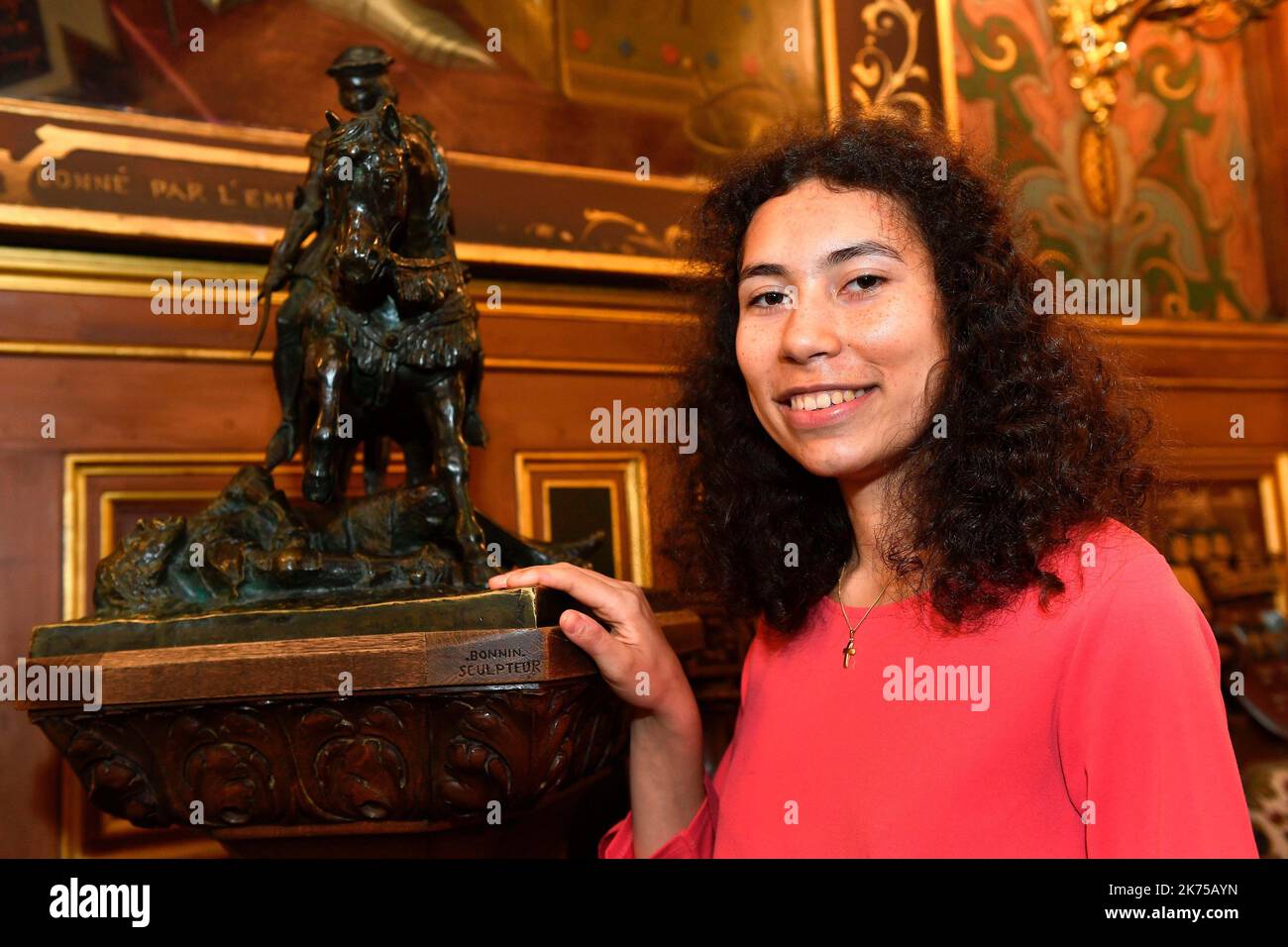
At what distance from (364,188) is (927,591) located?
2.47 ft

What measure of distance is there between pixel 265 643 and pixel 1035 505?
777 mm

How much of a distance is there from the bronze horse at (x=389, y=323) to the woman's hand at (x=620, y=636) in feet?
0.48

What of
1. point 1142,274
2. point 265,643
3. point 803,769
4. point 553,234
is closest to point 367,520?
point 265,643

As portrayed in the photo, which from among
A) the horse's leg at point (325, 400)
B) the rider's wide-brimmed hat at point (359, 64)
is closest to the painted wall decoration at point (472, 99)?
the rider's wide-brimmed hat at point (359, 64)

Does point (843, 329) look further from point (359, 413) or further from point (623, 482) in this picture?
point (623, 482)

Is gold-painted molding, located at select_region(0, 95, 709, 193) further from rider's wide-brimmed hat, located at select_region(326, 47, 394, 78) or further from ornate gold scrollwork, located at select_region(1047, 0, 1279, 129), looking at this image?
ornate gold scrollwork, located at select_region(1047, 0, 1279, 129)

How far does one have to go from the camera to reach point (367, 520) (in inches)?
58.8

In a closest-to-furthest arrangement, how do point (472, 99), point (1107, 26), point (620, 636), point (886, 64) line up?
point (620, 636), point (472, 99), point (886, 64), point (1107, 26)

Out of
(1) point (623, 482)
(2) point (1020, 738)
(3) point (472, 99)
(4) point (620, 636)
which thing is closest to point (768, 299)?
(4) point (620, 636)

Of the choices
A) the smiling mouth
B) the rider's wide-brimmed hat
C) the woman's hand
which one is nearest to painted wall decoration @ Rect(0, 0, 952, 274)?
the rider's wide-brimmed hat

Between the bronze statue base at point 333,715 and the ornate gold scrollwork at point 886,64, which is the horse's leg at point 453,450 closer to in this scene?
the bronze statue base at point 333,715

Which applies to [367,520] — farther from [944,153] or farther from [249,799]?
[944,153]

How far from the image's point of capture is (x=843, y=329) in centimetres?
121

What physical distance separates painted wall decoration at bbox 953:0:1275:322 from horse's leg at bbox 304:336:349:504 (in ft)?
5.79
